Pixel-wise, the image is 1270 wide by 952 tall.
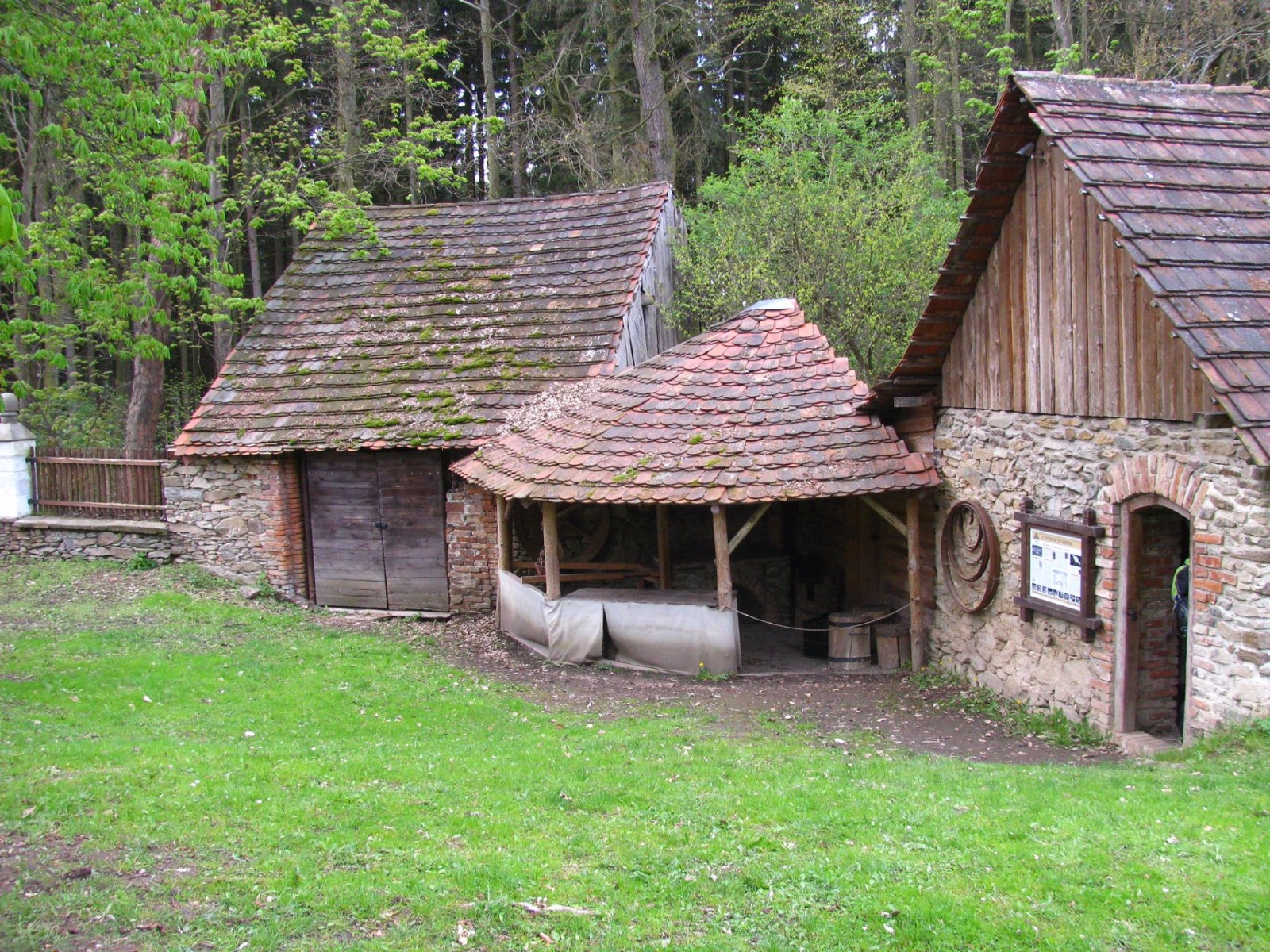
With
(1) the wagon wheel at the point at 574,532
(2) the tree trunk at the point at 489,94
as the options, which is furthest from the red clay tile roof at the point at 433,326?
(2) the tree trunk at the point at 489,94

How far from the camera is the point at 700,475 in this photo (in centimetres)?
1098

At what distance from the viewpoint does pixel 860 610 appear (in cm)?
1266

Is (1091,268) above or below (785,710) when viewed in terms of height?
above

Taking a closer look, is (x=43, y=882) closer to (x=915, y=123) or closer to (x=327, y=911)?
(x=327, y=911)

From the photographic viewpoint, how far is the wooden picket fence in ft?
51.7

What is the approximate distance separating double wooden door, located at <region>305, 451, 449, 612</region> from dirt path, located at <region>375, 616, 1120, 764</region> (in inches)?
82.8

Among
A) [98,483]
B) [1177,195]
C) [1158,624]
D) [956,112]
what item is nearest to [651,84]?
[956,112]

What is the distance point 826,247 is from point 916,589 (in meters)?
6.26

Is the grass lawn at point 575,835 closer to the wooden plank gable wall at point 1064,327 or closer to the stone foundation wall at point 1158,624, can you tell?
the stone foundation wall at point 1158,624

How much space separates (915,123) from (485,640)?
1432 cm

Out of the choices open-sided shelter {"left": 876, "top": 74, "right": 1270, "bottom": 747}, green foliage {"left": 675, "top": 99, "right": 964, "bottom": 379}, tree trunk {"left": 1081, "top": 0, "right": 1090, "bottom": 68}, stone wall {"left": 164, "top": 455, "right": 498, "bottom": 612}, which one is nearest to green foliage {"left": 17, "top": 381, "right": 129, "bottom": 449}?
stone wall {"left": 164, "top": 455, "right": 498, "bottom": 612}

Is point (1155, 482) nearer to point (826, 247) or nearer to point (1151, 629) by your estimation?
point (1151, 629)

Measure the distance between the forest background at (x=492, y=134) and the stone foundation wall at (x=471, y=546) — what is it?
4.21m

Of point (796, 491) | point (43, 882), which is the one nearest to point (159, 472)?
point (796, 491)
